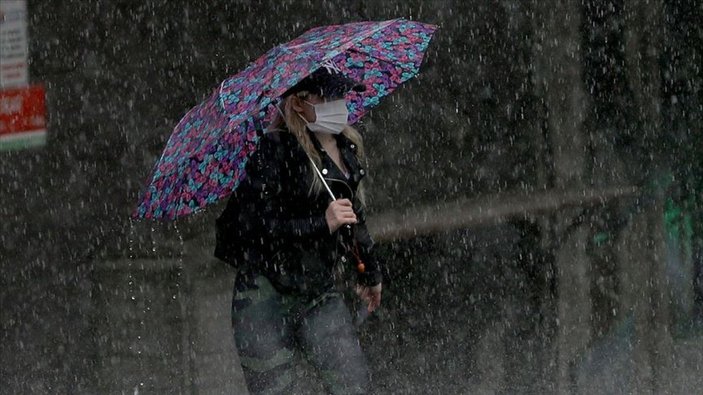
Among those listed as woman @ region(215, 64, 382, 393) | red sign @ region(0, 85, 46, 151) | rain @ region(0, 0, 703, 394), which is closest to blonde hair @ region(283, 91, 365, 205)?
woman @ region(215, 64, 382, 393)

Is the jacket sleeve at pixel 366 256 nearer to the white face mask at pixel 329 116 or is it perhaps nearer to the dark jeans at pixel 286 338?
the dark jeans at pixel 286 338

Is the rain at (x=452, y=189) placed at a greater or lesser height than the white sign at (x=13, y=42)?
lesser

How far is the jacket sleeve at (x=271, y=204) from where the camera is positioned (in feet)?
14.9

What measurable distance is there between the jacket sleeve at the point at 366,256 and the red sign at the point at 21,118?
10.9 feet

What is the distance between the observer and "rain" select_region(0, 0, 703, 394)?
284 inches

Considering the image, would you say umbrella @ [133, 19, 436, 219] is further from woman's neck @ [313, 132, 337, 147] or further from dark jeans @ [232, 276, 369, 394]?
dark jeans @ [232, 276, 369, 394]

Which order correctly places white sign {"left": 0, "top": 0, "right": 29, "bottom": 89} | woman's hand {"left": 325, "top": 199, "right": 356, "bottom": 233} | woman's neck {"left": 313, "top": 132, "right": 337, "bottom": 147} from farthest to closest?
white sign {"left": 0, "top": 0, "right": 29, "bottom": 89}
woman's neck {"left": 313, "top": 132, "right": 337, "bottom": 147}
woman's hand {"left": 325, "top": 199, "right": 356, "bottom": 233}

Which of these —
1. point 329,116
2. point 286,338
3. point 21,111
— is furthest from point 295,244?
point 21,111

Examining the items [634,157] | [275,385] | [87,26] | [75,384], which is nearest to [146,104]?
[87,26]

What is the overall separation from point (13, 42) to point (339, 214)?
3.55 metres

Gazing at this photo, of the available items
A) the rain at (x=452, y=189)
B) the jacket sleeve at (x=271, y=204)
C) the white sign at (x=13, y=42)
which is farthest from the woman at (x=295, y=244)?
the white sign at (x=13, y=42)

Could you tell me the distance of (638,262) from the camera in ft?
23.7

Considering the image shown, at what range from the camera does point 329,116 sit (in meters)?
4.63

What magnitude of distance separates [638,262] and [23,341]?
3.78 meters
